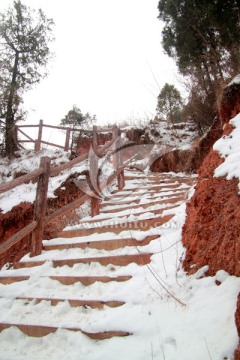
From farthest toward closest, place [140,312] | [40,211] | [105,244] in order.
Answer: [40,211] → [105,244] → [140,312]

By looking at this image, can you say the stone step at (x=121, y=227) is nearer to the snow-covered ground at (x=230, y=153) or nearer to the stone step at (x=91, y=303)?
the snow-covered ground at (x=230, y=153)

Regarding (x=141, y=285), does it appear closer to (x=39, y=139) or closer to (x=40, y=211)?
(x=40, y=211)

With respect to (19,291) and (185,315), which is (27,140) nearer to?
(19,291)

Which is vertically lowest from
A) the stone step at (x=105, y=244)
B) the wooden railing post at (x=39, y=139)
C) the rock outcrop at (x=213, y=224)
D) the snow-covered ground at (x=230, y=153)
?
the stone step at (x=105, y=244)

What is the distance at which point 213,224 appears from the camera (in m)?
2.80

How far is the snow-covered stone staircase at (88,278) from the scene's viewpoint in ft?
8.78

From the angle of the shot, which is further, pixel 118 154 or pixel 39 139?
pixel 39 139

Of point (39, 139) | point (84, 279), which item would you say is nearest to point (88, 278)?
point (84, 279)

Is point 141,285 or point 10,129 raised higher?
point 10,129

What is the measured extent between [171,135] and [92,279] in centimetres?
947

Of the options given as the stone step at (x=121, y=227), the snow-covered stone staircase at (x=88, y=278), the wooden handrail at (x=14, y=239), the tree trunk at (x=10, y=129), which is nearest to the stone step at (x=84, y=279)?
the snow-covered stone staircase at (x=88, y=278)

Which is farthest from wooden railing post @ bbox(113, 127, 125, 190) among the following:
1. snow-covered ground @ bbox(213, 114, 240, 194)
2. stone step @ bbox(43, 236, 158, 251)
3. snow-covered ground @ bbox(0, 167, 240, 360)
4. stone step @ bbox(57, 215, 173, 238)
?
snow-covered ground @ bbox(213, 114, 240, 194)

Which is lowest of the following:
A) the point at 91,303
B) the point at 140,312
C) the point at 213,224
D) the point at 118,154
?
the point at 91,303

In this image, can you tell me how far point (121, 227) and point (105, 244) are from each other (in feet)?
1.44
